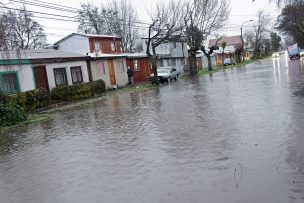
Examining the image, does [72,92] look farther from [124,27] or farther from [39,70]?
[124,27]

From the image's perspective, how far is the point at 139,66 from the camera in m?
47.5

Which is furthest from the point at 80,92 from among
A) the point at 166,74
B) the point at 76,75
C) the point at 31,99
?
the point at 166,74

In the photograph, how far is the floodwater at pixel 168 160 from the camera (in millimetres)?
6180

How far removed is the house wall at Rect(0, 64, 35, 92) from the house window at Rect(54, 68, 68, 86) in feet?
10.0

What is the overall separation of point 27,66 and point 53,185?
21.5 m

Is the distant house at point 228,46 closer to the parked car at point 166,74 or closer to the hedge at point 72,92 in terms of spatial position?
the parked car at point 166,74

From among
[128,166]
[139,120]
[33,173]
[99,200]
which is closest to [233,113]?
[139,120]

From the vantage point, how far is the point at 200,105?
679 inches

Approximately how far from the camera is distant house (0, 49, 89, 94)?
25609mm

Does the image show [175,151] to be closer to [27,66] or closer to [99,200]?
[99,200]

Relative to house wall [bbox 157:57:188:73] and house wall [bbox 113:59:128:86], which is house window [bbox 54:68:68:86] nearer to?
house wall [bbox 113:59:128:86]

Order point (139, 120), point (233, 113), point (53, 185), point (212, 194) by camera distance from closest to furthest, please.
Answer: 1. point (212, 194)
2. point (53, 185)
3. point (233, 113)
4. point (139, 120)

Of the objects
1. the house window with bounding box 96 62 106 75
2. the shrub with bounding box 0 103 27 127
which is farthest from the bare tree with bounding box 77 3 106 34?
the shrub with bounding box 0 103 27 127

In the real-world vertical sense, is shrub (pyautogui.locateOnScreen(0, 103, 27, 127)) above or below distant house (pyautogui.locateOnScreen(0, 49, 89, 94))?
below
